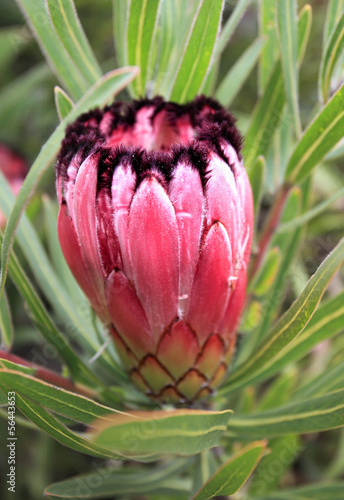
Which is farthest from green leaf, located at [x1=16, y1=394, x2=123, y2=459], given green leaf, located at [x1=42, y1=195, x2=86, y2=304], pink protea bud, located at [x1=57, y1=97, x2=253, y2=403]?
green leaf, located at [x1=42, y1=195, x2=86, y2=304]

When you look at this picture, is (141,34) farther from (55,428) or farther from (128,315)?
(55,428)

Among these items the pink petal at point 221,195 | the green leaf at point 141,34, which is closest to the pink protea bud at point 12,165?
the green leaf at point 141,34

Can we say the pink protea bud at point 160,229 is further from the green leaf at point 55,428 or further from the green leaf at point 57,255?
the green leaf at point 57,255

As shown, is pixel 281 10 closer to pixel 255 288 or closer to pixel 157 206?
pixel 157 206

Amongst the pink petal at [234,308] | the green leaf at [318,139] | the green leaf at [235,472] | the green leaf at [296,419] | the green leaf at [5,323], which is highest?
the green leaf at [318,139]

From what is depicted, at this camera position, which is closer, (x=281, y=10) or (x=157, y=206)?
(x=157, y=206)

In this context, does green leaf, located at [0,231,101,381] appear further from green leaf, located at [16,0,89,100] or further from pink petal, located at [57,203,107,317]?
green leaf, located at [16,0,89,100]

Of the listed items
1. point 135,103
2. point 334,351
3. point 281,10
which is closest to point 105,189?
point 135,103
